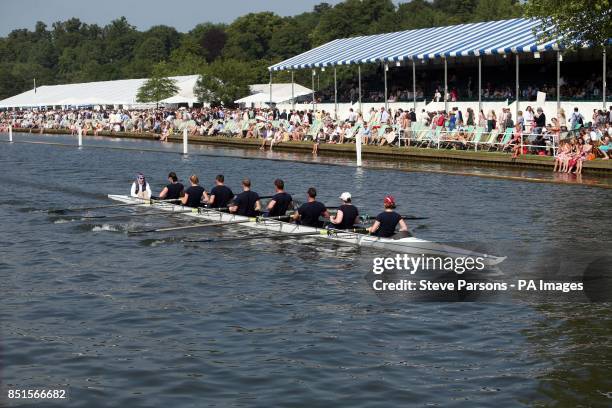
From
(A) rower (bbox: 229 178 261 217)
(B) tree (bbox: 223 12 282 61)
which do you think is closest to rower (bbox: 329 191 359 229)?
(A) rower (bbox: 229 178 261 217)

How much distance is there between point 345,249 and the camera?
77.9 feet

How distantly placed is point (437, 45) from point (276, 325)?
3915 cm

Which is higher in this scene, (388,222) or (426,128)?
(426,128)

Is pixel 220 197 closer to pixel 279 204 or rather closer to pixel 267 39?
pixel 279 204

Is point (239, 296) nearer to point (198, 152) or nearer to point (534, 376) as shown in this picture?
point (534, 376)

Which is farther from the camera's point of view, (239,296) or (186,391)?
(239,296)

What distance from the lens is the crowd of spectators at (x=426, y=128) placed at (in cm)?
4003

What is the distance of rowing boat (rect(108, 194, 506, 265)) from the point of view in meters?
21.2

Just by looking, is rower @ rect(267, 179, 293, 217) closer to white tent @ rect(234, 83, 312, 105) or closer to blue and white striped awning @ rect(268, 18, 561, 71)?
blue and white striped awning @ rect(268, 18, 561, 71)

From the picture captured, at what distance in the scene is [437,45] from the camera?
5397 centimetres

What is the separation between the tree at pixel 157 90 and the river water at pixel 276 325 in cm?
6314

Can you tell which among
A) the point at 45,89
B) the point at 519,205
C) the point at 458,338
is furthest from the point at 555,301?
the point at 45,89

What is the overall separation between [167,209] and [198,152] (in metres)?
28.5

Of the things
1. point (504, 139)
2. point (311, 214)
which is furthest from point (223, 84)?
point (311, 214)
